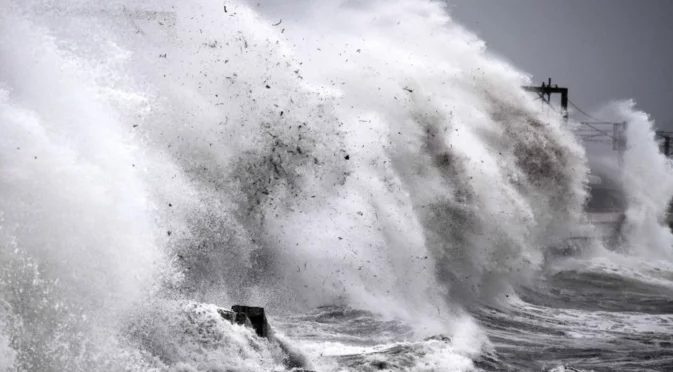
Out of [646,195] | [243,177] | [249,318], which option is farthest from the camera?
[646,195]

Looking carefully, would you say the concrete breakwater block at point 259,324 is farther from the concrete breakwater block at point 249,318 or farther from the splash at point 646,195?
the splash at point 646,195

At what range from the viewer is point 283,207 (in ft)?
52.1

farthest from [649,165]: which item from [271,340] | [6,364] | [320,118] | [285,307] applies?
[6,364]

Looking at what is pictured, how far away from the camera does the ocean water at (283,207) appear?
8617mm

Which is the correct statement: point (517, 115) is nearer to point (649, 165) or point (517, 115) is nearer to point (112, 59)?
point (112, 59)

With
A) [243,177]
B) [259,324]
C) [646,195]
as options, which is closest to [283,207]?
[243,177]

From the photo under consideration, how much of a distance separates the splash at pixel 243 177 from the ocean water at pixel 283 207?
0.04 metres

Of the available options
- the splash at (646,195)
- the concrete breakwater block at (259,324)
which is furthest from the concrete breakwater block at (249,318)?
the splash at (646,195)

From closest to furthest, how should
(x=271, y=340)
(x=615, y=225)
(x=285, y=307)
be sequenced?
(x=271, y=340), (x=285, y=307), (x=615, y=225)

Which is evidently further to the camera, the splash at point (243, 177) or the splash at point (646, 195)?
the splash at point (646, 195)

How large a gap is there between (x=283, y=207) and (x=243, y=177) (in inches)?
35.9

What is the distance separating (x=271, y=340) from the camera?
1033cm

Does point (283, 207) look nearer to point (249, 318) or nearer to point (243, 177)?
point (243, 177)

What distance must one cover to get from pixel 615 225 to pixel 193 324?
Answer: 32704mm
